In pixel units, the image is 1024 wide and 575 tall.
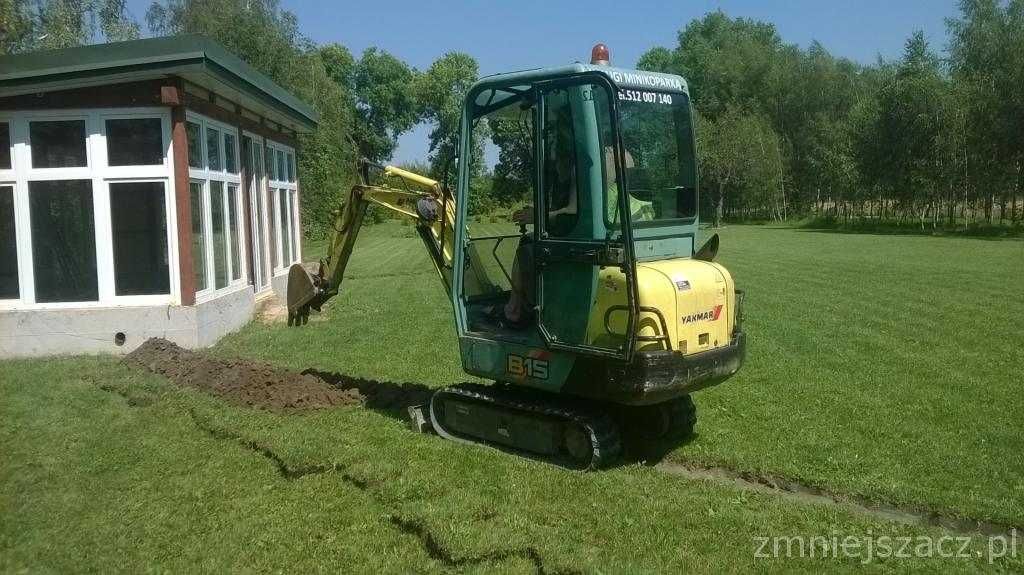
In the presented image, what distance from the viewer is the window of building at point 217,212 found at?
39.4 feet

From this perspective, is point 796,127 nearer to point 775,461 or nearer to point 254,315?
point 254,315

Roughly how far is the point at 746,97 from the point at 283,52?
44388mm

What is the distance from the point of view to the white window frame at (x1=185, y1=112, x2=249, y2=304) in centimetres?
1214

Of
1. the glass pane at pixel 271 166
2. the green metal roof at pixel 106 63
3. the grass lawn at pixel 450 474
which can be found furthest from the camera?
the glass pane at pixel 271 166

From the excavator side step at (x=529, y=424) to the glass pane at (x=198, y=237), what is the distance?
230 inches

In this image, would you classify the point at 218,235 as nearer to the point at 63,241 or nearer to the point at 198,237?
the point at 198,237

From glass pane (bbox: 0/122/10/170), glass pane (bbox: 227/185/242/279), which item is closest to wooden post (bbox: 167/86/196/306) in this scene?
glass pane (bbox: 0/122/10/170)

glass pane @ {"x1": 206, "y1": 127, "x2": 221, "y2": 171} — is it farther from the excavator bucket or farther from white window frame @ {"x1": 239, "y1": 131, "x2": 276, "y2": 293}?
the excavator bucket

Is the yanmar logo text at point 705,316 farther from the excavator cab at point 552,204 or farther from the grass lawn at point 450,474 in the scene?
the grass lawn at point 450,474

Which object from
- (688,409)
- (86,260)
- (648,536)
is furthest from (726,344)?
(86,260)

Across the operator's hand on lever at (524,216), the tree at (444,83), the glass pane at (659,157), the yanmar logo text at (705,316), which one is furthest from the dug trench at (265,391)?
the tree at (444,83)

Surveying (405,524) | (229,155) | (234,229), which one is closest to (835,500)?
(405,524)

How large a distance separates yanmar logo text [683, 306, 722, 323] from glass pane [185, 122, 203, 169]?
8.03 metres

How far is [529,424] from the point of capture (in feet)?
22.1
